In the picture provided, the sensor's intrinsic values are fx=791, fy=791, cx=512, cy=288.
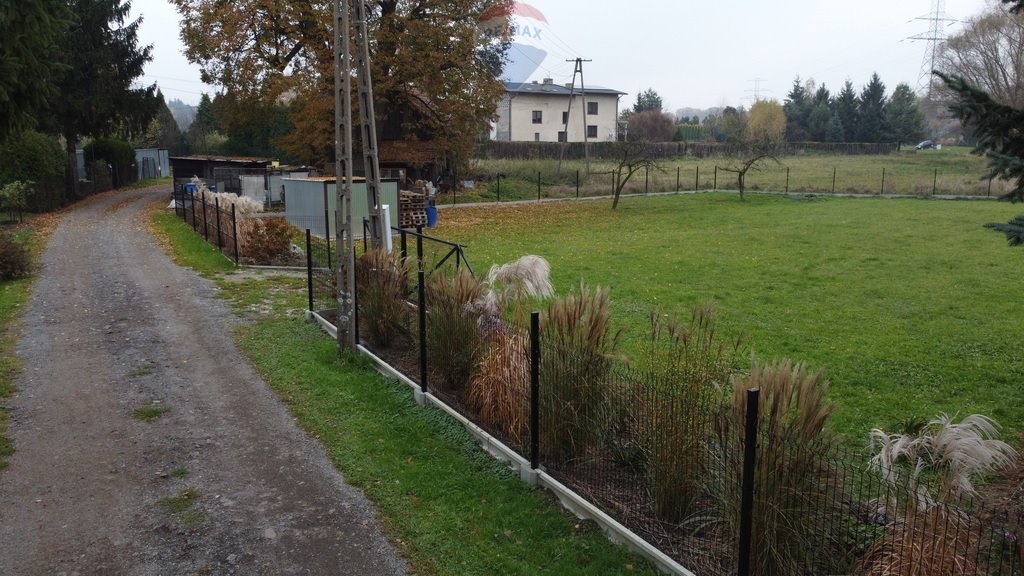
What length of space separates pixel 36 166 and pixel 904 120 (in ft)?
244

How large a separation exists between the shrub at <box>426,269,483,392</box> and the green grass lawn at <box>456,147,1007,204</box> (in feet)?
92.2

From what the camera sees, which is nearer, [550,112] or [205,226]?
[205,226]

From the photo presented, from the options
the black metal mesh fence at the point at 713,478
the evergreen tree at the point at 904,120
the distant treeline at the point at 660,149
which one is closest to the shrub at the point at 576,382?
the black metal mesh fence at the point at 713,478

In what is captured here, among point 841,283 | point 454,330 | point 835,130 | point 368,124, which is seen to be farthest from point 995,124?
point 835,130

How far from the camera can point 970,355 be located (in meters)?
10.1

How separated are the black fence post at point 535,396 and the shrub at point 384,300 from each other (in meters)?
3.98

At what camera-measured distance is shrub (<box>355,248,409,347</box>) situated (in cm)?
1022

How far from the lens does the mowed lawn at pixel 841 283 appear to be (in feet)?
29.2

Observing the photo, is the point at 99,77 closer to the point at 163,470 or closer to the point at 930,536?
the point at 163,470

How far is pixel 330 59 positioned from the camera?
A: 3130 cm

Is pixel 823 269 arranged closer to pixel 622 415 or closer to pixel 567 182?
pixel 622 415

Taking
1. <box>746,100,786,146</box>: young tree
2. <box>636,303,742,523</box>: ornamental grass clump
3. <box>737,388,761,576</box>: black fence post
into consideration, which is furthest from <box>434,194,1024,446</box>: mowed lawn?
<box>746,100,786,146</box>: young tree

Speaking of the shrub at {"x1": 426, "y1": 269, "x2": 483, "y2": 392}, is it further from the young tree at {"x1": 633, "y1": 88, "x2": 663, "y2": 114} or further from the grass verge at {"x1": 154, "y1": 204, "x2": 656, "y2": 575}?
the young tree at {"x1": 633, "y1": 88, "x2": 663, "y2": 114}

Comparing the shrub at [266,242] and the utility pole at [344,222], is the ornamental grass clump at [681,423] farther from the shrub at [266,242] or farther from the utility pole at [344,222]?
the shrub at [266,242]
